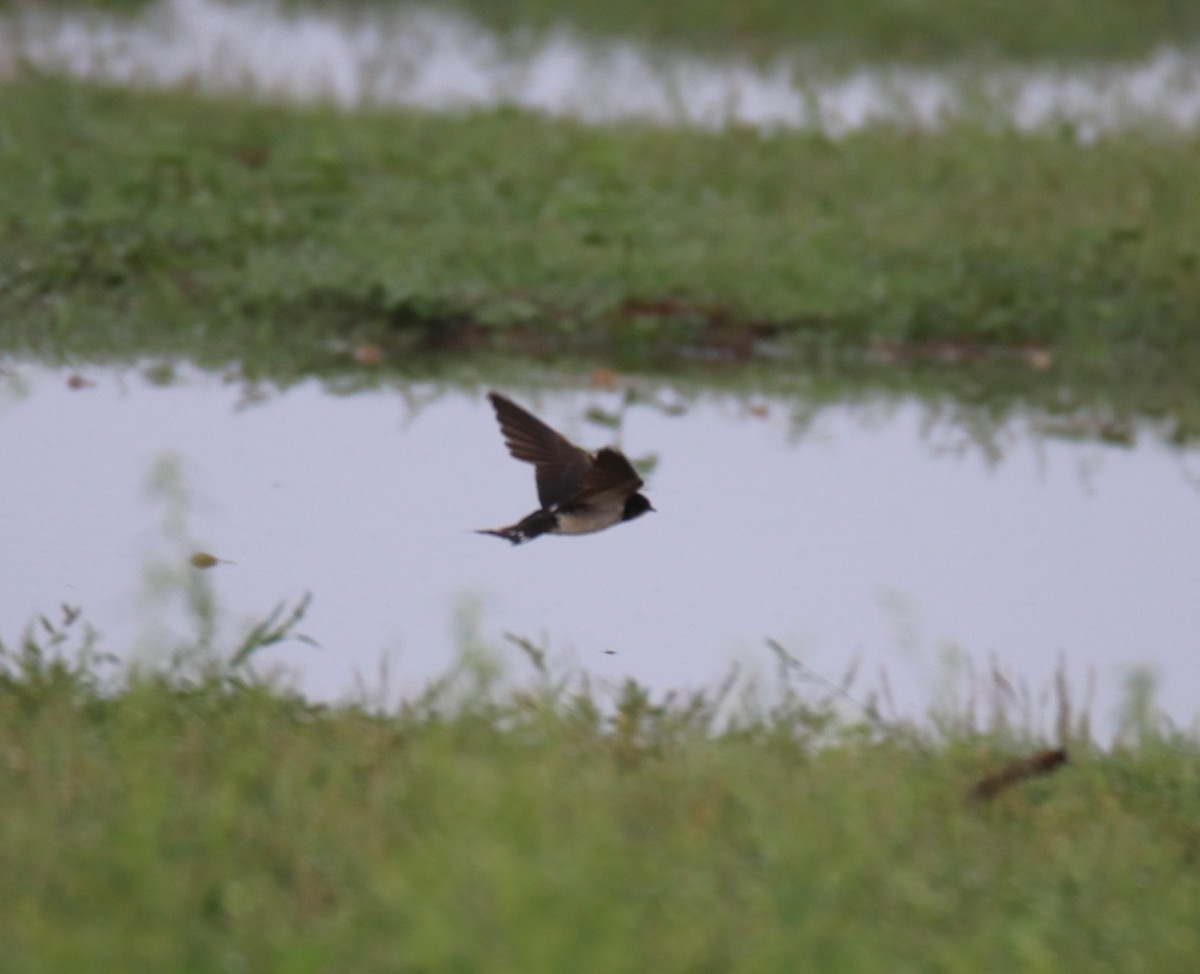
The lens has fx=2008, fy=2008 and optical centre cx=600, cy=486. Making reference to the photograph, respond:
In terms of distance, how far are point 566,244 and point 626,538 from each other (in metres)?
2.79

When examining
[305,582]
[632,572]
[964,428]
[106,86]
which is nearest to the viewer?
[305,582]

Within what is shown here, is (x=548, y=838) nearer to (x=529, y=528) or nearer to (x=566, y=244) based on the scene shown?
(x=529, y=528)

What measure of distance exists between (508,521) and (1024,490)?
1739 mm

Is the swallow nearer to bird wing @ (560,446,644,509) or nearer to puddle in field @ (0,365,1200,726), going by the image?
bird wing @ (560,446,644,509)

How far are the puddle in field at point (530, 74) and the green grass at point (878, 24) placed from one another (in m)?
0.51

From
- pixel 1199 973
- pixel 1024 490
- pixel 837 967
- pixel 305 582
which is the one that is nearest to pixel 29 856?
pixel 837 967

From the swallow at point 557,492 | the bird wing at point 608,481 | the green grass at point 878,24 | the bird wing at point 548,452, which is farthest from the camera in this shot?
the green grass at point 878,24

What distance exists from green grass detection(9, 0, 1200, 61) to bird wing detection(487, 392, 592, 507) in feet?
30.4

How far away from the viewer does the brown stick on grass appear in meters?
3.45

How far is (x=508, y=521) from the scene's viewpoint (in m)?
5.42

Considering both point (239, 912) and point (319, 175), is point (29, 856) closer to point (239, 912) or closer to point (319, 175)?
point (239, 912)

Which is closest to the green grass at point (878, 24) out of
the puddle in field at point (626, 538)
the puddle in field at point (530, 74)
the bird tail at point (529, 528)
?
the puddle in field at point (530, 74)

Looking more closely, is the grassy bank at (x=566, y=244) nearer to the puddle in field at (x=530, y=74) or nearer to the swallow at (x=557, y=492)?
the puddle in field at (x=530, y=74)

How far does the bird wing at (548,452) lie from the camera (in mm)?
4859
